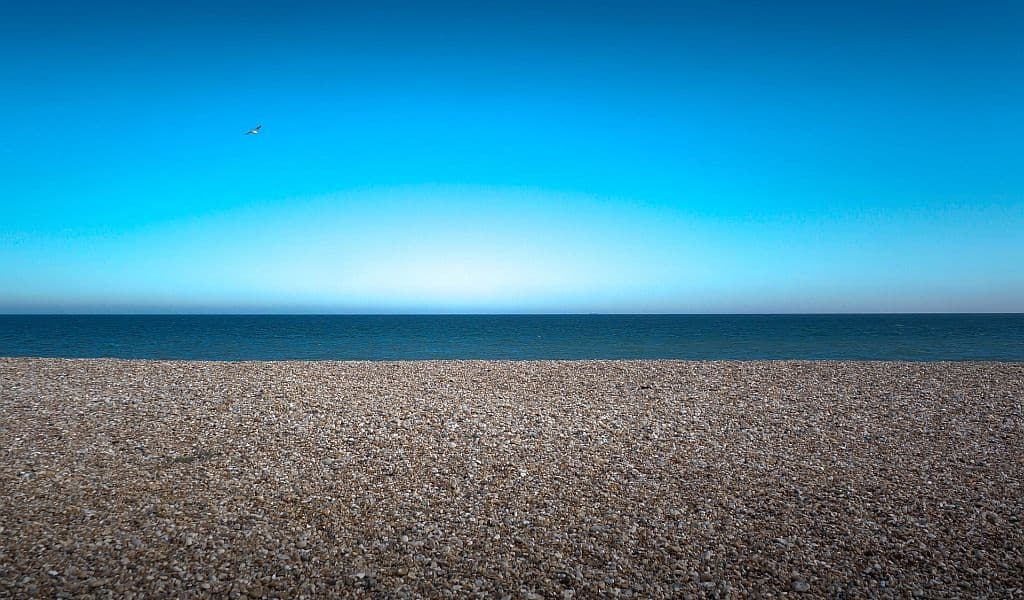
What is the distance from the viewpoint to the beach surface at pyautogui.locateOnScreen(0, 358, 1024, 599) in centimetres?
565

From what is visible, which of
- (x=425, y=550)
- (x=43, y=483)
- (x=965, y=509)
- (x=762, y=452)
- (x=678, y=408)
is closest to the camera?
(x=425, y=550)

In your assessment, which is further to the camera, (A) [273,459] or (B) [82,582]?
(A) [273,459]

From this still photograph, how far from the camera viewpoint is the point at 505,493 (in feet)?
25.8

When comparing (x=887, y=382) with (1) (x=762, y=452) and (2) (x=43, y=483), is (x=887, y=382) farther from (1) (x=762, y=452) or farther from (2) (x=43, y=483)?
(2) (x=43, y=483)

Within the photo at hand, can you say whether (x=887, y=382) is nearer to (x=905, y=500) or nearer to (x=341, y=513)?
(x=905, y=500)

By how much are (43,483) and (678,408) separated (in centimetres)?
1210

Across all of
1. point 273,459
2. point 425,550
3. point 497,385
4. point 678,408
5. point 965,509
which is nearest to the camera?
point 425,550

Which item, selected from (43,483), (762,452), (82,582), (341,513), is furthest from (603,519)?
(43,483)

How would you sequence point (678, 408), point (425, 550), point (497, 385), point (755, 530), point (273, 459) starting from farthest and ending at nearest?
point (497, 385), point (678, 408), point (273, 459), point (755, 530), point (425, 550)

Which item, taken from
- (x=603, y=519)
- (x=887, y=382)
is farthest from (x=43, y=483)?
(x=887, y=382)

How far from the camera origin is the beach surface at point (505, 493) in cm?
565

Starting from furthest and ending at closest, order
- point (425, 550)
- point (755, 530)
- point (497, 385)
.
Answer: point (497, 385)
point (755, 530)
point (425, 550)

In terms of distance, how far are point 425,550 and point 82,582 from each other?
335 centimetres

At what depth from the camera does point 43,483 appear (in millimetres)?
8008
